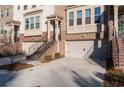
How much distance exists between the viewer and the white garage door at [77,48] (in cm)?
2302

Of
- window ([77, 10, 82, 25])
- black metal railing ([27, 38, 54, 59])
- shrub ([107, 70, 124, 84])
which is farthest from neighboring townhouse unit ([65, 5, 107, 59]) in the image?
shrub ([107, 70, 124, 84])

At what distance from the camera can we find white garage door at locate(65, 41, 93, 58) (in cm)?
2302

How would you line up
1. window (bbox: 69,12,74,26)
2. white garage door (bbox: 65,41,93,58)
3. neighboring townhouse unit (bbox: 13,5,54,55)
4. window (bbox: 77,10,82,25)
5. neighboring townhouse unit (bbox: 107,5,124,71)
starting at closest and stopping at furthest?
neighboring townhouse unit (bbox: 107,5,124,71) → white garage door (bbox: 65,41,93,58) → window (bbox: 77,10,82,25) → window (bbox: 69,12,74,26) → neighboring townhouse unit (bbox: 13,5,54,55)

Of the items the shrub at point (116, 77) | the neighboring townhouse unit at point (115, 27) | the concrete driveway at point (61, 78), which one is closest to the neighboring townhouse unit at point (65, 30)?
the neighboring townhouse unit at point (115, 27)

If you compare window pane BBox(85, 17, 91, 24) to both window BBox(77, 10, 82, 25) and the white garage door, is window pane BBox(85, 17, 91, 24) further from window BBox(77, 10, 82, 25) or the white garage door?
the white garage door

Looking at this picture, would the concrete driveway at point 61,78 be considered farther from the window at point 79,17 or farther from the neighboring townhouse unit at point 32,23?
the neighboring townhouse unit at point 32,23

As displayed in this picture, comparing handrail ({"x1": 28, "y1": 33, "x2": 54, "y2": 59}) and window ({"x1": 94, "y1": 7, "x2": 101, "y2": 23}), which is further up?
window ({"x1": 94, "y1": 7, "x2": 101, "y2": 23})

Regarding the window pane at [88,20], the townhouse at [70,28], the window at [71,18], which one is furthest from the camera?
the window at [71,18]

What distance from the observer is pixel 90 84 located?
11.8 meters

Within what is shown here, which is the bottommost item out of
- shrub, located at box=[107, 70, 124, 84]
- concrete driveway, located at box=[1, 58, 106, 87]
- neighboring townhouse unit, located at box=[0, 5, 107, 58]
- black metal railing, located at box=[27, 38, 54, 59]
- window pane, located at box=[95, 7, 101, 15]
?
concrete driveway, located at box=[1, 58, 106, 87]
